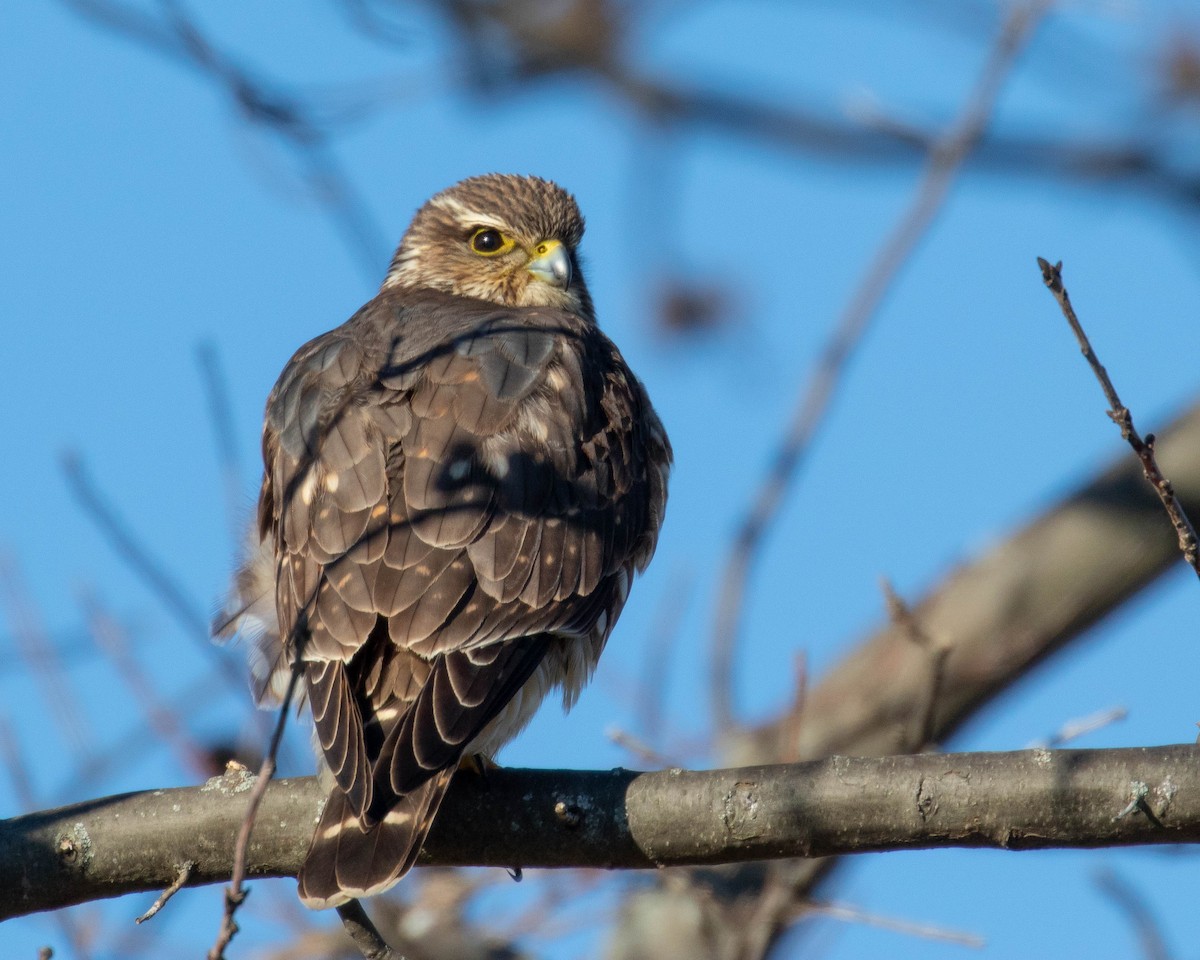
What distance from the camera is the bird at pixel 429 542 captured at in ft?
10.7

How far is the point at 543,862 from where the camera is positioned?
3359 mm

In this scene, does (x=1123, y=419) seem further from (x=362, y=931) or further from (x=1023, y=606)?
(x=1023, y=606)

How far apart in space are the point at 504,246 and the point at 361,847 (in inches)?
113

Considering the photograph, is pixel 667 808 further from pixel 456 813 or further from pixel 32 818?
pixel 32 818

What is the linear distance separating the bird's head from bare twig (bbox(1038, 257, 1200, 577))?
115 inches

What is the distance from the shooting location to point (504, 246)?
Result: 18.4 feet

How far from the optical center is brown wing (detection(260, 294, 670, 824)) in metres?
3.40

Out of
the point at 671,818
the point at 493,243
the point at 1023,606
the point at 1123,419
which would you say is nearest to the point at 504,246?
the point at 493,243

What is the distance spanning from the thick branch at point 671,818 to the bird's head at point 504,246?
241 centimetres

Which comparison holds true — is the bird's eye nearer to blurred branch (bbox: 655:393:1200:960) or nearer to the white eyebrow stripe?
the white eyebrow stripe

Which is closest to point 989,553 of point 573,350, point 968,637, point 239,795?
point 968,637

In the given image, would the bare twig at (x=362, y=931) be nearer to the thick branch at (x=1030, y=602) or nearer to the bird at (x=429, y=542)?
the bird at (x=429, y=542)

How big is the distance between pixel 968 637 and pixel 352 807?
352cm

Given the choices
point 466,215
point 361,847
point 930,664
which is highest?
point 466,215
